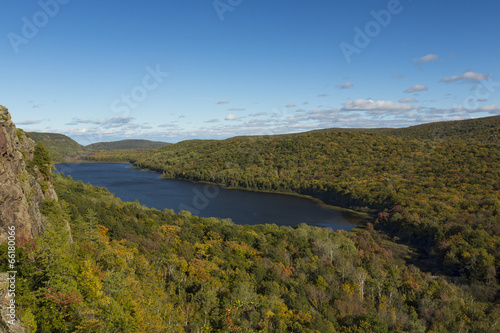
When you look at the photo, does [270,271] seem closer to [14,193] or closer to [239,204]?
[14,193]

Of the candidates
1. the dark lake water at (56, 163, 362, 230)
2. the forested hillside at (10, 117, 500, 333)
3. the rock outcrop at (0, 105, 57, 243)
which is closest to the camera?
the forested hillside at (10, 117, 500, 333)

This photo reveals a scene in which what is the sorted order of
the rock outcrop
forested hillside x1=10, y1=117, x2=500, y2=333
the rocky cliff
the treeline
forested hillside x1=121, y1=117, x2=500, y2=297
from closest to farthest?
the treeline < forested hillside x1=10, y1=117, x2=500, y2=333 < the rocky cliff < the rock outcrop < forested hillside x1=121, y1=117, x2=500, y2=297

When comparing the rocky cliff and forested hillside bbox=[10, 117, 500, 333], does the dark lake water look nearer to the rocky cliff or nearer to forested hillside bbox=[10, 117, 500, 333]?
forested hillside bbox=[10, 117, 500, 333]

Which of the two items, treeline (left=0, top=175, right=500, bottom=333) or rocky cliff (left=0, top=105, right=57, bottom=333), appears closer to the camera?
treeline (left=0, top=175, right=500, bottom=333)

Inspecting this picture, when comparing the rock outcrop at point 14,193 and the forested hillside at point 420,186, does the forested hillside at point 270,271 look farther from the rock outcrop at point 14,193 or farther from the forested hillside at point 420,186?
the rock outcrop at point 14,193

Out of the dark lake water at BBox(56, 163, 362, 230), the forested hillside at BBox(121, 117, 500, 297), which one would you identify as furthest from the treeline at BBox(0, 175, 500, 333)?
the dark lake water at BBox(56, 163, 362, 230)

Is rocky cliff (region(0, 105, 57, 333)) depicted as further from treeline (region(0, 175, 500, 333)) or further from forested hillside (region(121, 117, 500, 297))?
forested hillside (region(121, 117, 500, 297))

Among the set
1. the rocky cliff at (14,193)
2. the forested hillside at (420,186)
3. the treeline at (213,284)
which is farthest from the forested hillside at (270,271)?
the rocky cliff at (14,193)

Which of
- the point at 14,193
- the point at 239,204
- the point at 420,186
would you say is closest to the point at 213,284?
the point at 14,193

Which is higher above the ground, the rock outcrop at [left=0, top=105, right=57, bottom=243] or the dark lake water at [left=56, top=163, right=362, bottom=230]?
the rock outcrop at [left=0, top=105, right=57, bottom=243]
